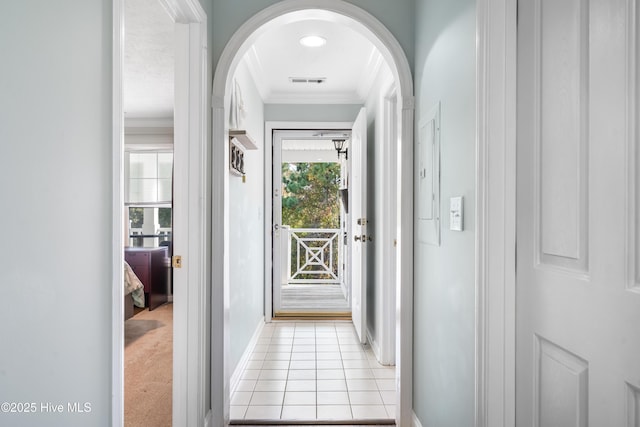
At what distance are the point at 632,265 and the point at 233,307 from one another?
242cm

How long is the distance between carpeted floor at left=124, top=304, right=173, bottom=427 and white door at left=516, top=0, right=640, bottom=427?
6.71 feet

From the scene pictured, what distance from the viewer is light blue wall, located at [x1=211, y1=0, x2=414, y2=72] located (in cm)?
214

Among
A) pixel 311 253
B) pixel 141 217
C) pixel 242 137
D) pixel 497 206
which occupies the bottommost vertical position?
pixel 311 253

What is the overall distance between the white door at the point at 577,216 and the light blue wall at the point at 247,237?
1937 mm

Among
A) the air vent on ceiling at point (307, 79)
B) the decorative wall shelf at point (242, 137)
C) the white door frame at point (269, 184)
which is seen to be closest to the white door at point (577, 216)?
the decorative wall shelf at point (242, 137)

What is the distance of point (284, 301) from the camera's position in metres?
5.57

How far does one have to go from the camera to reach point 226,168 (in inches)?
85.0

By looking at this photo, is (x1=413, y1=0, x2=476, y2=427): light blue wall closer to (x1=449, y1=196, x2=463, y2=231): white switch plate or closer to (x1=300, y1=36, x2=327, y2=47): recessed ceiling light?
(x1=449, y1=196, x2=463, y2=231): white switch plate

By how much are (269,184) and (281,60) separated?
144cm

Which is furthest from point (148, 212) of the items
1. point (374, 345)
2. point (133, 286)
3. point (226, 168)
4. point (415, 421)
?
point (415, 421)

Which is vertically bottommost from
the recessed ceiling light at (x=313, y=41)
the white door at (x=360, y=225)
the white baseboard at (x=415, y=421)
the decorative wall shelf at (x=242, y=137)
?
the white baseboard at (x=415, y=421)

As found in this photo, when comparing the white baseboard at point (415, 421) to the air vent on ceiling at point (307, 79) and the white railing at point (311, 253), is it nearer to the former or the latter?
the air vent on ceiling at point (307, 79)

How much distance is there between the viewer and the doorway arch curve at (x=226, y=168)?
2.09 meters

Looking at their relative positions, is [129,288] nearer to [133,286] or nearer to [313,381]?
[133,286]
